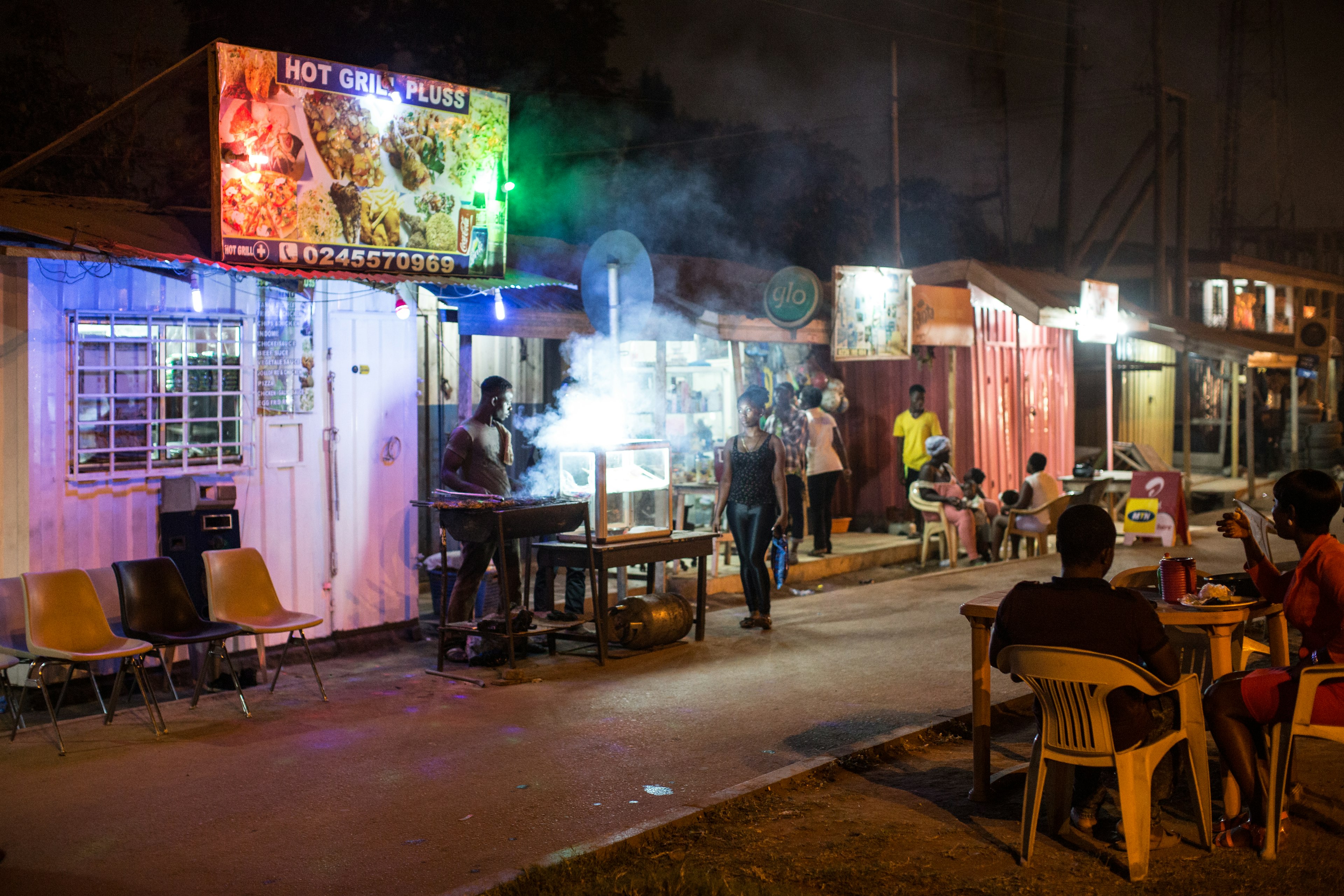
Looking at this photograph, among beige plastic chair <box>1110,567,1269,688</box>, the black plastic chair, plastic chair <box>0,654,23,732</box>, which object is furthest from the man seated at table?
plastic chair <box>0,654,23,732</box>

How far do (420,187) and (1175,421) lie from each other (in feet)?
84.4

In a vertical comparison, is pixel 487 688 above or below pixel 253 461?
below

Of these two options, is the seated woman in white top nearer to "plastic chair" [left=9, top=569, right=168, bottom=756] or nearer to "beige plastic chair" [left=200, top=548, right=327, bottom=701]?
"beige plastic chair" [left=200, top=548, right=327, bottom=701]

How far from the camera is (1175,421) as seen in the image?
2934 centimetres

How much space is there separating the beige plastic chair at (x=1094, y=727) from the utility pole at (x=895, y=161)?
13.7 meters

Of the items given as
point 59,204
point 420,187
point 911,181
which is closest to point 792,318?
point 420,187

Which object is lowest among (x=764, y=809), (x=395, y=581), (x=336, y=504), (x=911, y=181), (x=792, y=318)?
(x=764, y=809)

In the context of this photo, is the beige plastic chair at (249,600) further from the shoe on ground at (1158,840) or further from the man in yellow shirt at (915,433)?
the man in yellow shirt at (915,433)

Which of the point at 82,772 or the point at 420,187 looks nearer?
the point at 82,772

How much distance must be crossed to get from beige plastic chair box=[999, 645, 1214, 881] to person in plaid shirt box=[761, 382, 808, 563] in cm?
776

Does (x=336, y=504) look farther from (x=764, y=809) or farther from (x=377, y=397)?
(x=764, y=809)

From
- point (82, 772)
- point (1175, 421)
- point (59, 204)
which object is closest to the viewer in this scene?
point (82, 772)

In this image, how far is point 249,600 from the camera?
7.81 meters

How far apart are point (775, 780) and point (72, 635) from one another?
14.7 ft
